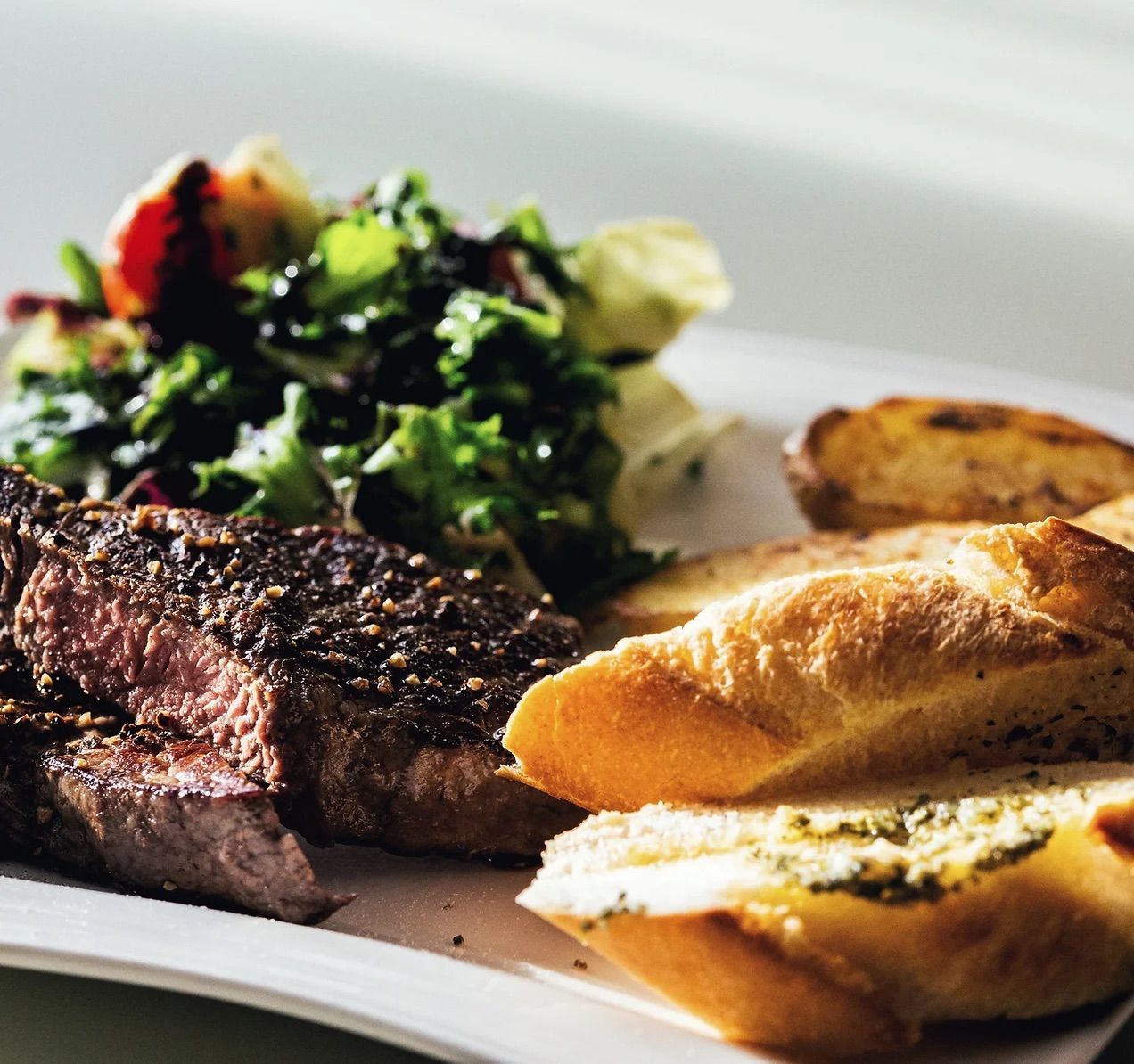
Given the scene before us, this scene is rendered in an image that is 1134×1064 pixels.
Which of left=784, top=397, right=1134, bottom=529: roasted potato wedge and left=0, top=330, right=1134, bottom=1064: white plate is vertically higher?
left=784, top=397, right=1134, bottom=529: roasted potato wedge

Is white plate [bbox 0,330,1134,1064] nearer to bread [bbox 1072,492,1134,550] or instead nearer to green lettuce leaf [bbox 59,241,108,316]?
bread [bbox 1072,492,1134,550]

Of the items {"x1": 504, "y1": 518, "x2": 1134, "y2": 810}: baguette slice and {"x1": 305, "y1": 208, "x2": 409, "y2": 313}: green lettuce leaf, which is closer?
{"x1": 504, "y1": 518, "x2": 1134, "y2": 810}: baguette slice

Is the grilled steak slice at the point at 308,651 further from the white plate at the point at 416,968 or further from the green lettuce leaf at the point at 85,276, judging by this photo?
the green lettuce leaf at the point at 85,276

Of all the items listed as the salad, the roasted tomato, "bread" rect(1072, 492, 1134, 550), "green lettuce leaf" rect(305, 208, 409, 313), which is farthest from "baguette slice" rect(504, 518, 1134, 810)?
the roasted tomato

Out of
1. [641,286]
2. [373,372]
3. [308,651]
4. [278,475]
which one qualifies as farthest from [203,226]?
[308,651]

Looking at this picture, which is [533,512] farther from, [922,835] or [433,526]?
[922,835]

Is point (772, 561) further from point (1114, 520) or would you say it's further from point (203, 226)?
point (203, 226)
